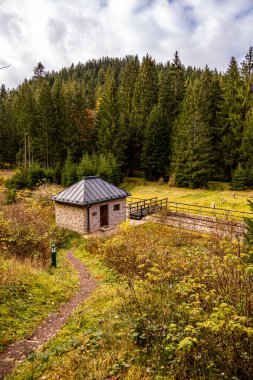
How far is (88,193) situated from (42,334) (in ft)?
43.4

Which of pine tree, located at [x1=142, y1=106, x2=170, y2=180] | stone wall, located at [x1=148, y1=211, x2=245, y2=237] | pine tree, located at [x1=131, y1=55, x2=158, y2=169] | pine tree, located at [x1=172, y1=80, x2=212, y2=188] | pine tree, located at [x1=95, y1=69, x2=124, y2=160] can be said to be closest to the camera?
stone wall, located at [x1=148, y1=211, x2=245, y2=237]

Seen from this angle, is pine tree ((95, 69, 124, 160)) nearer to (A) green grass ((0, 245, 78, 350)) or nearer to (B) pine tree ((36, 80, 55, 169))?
(B) pine tree ((36, 80, 55, 169))

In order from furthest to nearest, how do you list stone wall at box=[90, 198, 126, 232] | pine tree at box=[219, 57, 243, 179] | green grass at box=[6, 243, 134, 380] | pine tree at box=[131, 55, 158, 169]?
pine tree at box=[131, 55, 158, 169] → pine tree at box=[219, 57, 243, 179] → stone wall at box=[90, 198, 126, 232] → green grass at box=[6, 243, 134, 380]

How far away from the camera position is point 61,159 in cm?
4431

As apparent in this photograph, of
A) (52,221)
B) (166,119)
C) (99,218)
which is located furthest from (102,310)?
(166,119)

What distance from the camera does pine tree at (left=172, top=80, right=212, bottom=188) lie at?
1545 inches

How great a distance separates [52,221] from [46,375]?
650 inches

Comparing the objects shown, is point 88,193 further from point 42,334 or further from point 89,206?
point 42,334

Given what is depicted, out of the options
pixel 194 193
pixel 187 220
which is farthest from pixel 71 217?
pixel 194 193

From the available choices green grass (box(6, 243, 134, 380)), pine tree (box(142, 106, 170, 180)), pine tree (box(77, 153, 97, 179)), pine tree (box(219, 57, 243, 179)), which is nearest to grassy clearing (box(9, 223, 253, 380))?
green grass (box(6, 243, 134, 380))

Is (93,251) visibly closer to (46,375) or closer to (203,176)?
(46,375)

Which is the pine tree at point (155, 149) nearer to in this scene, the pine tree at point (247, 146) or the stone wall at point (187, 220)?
the pine tree at point (247, 146)

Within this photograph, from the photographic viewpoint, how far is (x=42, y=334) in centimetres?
697

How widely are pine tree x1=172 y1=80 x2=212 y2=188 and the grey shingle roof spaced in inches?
780
